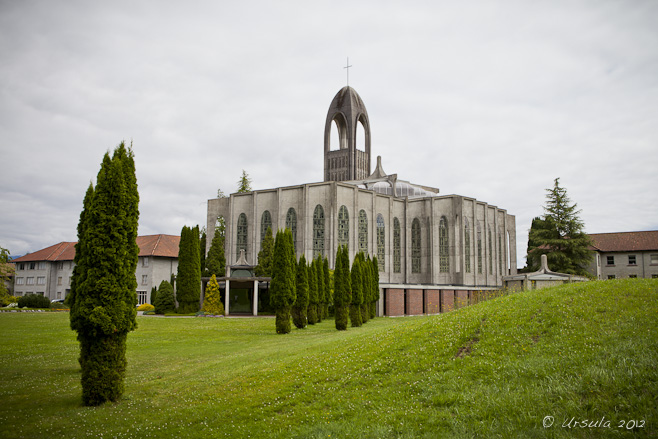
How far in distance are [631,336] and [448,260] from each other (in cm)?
4524

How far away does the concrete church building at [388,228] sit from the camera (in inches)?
1898

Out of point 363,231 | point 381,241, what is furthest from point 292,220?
point 381,241

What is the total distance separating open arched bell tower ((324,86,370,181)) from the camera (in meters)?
73.5

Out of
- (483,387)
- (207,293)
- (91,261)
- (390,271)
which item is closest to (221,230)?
(207,293)

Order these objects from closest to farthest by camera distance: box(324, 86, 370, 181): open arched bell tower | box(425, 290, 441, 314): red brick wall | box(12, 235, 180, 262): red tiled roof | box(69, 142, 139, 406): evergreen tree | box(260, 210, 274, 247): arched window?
box(69, 142, 139, 406): evergreen tree → box(425, 290, 441, 314): red brick wall → box(260, 210, 274, 247): arched window → box(12, 235, 180, 262): red tiled roof → box(324, 86, 370, 181): open arched bell tower

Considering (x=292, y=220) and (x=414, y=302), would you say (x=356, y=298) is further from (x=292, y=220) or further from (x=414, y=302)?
(x=292, y=220)

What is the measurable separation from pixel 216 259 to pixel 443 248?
25.5m

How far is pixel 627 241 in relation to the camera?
5669 cm

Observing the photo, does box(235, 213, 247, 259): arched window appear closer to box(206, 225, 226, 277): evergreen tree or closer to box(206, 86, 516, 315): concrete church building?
box(206, 86, 516, 315): concrete church building

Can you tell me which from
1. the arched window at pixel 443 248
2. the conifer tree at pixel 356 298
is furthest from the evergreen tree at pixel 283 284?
the arched window at pixel 443 248

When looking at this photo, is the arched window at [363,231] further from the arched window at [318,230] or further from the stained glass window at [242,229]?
the stained glass window at [242,229]

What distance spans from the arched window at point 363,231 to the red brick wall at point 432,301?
10540 millimetres

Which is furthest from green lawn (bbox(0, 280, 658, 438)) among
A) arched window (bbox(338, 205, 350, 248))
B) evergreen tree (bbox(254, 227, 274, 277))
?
arched window (bbox(338, 205, 350, 248))

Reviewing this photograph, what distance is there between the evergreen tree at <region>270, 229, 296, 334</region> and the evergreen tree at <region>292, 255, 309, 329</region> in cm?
111
